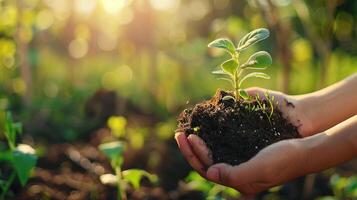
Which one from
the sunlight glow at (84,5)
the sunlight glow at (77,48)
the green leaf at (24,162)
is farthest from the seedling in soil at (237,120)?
the sunlight glow at (84,5)

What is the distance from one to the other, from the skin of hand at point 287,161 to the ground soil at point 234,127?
0.31 ft

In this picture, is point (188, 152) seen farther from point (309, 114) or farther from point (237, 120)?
point (309, 114)

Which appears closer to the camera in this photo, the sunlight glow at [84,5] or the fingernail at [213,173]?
the fingernail at [213,173]

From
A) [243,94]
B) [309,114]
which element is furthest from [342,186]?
[243,94]

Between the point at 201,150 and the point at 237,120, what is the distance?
17 centimetres

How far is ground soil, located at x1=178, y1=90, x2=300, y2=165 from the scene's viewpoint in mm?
1724

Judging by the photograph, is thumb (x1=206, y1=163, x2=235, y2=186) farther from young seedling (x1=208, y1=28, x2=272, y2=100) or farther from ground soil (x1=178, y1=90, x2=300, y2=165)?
young seedling (x1=208, y1=28, x2=272, y2=100)

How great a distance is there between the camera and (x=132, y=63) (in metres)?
5.43

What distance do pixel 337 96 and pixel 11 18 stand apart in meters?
2.48

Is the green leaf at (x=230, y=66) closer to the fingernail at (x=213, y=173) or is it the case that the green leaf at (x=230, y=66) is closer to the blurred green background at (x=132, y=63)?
the fingernail at (x=213, y=173)

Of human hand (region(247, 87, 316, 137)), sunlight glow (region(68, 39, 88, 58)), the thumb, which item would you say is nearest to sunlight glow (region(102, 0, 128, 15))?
→ sunlight glow (region(68, 39, 88, 58))

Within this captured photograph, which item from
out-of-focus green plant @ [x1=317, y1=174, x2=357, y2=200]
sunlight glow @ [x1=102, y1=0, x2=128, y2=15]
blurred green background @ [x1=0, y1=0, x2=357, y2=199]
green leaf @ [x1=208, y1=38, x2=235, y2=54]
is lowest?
out-of-focus green plant @ [x1=317, y1=174, x2=357, y2=200]

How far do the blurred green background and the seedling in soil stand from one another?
102cm

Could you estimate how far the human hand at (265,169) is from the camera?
1568 mm
